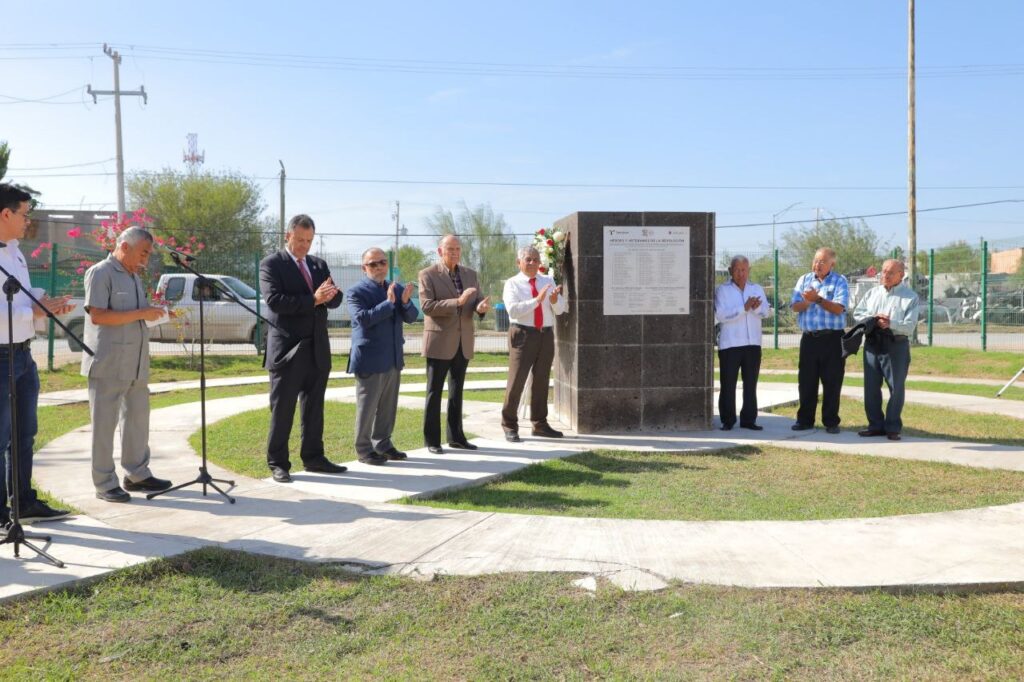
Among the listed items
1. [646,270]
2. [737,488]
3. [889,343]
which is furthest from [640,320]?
[737,488]

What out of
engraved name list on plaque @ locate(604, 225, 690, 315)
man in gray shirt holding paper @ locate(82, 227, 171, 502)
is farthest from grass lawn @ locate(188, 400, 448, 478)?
engraved name list on plaque @ locate(604, 225, 690, 315)

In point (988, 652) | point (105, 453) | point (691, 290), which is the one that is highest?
point (691, 290)

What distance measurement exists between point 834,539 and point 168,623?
354 centimetres

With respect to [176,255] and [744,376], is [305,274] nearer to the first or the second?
[176,255]

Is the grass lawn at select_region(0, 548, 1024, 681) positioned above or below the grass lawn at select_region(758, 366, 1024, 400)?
below

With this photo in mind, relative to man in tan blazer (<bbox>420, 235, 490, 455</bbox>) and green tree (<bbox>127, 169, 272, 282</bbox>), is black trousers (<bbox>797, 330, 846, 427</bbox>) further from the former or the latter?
green tree (<bbox>127, 169, 272, 282</bbox>)

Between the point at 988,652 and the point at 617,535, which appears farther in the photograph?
the point at 617,535

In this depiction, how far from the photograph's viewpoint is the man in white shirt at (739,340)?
30.9 feet

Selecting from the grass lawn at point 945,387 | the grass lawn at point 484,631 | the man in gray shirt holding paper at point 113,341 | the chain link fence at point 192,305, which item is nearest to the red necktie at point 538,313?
the man in gray shirt holding paper at point 113,341

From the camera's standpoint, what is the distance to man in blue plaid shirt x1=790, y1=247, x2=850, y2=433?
359 inches

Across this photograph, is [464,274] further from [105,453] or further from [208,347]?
[208,347]

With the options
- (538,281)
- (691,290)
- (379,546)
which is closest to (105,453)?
(379,546)

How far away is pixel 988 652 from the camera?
347cm

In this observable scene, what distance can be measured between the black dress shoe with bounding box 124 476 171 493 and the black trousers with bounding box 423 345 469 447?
245 cm
